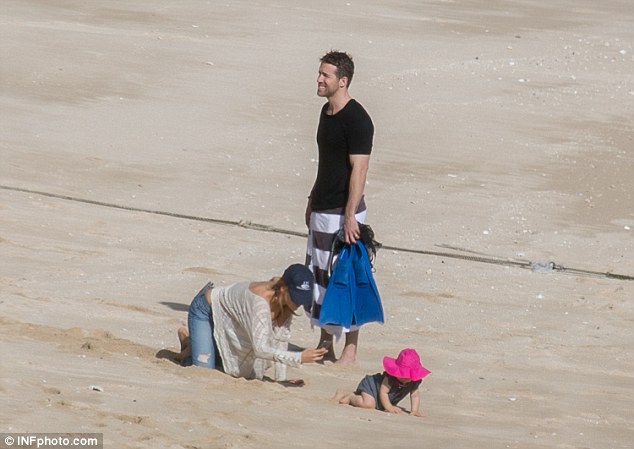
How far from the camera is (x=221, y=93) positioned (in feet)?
53.6

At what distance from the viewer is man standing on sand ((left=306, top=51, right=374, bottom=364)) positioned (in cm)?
801

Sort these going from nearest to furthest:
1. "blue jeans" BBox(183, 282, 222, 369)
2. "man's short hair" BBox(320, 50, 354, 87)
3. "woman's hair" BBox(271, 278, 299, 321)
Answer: "woman's hair" BBox(271, 278, 299, 321)
"blue jeans" BBox(183, 282, 222, 369)
"man's short hair" BBox(320, 50, 354, 87)

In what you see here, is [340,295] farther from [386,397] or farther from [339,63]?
[339,63]

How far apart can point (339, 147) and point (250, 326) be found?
4.24 ft

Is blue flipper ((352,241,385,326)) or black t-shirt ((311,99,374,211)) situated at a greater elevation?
black t-shirt ((311,99,374,211))

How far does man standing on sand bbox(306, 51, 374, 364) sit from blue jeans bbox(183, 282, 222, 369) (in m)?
0.83

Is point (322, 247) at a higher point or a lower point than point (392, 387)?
higher

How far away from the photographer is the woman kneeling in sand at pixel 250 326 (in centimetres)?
725

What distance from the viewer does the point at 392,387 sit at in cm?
734

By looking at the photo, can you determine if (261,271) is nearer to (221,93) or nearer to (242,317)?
(242,317)

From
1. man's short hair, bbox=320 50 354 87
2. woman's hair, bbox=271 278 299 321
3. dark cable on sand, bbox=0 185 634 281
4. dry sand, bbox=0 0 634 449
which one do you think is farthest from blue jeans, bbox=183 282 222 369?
dark cable on sand, bbox=0 185 634 281

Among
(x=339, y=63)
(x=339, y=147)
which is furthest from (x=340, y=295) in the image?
(x=339, y=63)

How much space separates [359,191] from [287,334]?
104 centimetres

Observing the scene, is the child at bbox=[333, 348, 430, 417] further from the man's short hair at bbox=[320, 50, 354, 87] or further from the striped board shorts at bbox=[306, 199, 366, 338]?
the man's short hair at bbox=[320, 50, 354, 87]
